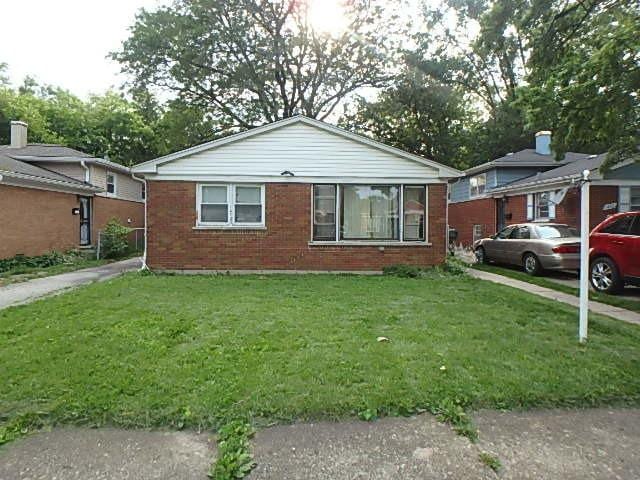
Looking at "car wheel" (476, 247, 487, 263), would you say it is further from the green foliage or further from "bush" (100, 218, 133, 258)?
"bush" (100, 218, 133, 258)

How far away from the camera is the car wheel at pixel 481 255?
48.6ft

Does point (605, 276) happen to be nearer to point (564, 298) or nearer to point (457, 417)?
point (564, 298)

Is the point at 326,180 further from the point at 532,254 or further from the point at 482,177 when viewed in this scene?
the point at 482,177

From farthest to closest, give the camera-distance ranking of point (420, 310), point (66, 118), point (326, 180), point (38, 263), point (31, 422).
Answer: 1. point (66, 118)
2. point (38, 263)
3. point (326, 180)
4. point (420, 310)
5. point (31, 422)

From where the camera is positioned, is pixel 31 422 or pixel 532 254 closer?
pixel 31 422

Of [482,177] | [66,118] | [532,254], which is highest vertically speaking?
[66,118]

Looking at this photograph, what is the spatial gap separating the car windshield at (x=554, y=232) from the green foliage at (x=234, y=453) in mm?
11193

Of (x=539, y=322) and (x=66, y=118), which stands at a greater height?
(x=66, y=118)

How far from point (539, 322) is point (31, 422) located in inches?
241

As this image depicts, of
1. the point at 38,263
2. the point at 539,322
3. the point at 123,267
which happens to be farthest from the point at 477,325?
the point at 38,263

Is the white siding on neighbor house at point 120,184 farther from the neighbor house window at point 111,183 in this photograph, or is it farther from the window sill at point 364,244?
the window sill at point 364,244

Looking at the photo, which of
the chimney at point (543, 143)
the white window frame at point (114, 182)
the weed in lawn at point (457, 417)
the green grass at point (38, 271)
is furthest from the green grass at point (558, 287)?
the white window frame at point (114, 182)

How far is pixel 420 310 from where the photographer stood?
6.65m

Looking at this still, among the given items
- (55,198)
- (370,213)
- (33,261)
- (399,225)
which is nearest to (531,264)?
(399,225)
